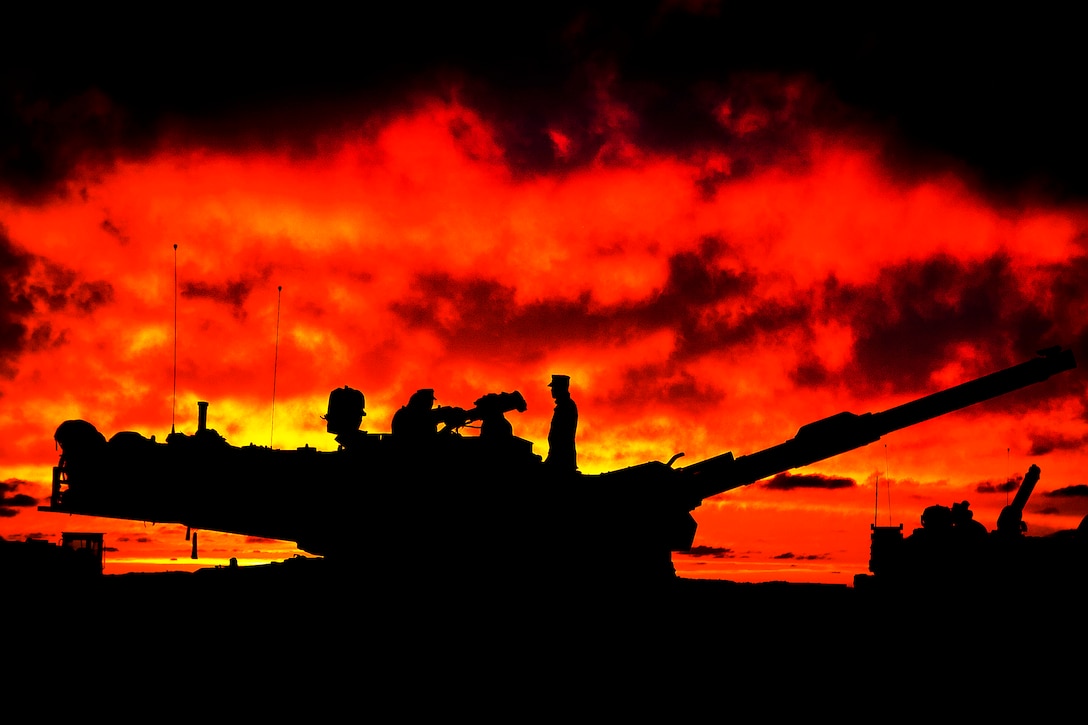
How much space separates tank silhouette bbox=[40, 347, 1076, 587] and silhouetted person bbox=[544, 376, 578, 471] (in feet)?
1.08

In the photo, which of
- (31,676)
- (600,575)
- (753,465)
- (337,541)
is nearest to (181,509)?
(337,541)

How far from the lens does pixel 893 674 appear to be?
37.7 ft

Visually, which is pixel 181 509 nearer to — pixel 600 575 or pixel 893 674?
pixel 600 575

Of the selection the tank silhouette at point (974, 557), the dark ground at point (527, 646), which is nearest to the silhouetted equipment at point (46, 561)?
the dark ground at point (527, 646)

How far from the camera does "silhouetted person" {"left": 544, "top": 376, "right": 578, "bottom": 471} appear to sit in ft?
A: 49.9

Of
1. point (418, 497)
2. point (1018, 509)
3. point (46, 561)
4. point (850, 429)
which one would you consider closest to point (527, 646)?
point (418, 497)

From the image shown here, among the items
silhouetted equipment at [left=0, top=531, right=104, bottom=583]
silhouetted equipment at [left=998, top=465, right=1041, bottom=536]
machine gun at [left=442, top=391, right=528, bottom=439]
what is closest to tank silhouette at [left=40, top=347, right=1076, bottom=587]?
machine gun at [left=442, top=391, right=528, bottom=439]

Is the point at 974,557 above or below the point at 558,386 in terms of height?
below

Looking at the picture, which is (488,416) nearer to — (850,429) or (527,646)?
(527,646)

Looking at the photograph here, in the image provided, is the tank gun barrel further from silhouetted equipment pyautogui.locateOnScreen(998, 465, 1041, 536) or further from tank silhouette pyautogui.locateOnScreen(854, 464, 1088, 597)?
silhouetted equipment pyautogui.locateOnScreen(998, 465, 1041, 536)

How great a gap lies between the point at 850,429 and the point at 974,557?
12.7m

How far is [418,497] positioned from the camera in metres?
14.3

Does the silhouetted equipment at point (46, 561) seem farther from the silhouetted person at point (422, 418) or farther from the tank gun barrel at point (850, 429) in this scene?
the tank gun barrel at point (850, 429)

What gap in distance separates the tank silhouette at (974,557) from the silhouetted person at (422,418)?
8.40 meters
